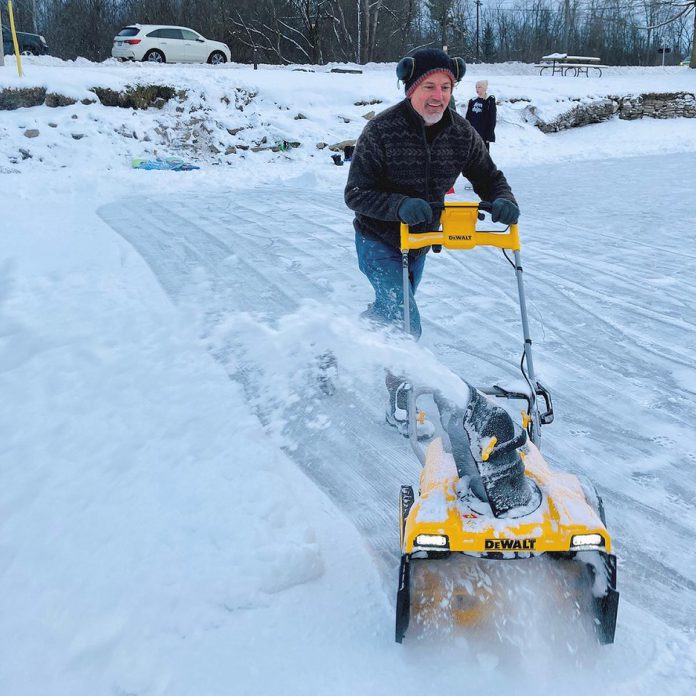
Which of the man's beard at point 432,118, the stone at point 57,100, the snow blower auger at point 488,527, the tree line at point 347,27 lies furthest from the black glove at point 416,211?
the tree line at point 347,27

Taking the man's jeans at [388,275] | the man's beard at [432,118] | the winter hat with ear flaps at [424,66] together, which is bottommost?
the man's jeans at [388,275]

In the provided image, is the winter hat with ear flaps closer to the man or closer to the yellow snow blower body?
the man

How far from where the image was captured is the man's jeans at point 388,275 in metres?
3.38

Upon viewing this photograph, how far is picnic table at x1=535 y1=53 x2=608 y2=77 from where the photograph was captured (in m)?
27.2

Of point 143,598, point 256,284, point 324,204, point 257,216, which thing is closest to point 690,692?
point 143,598

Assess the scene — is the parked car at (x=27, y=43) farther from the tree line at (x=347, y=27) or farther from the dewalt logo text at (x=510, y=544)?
the dewalt logo text at (x=510, y=544)

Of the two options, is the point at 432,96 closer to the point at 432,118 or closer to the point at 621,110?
the point at 432,118

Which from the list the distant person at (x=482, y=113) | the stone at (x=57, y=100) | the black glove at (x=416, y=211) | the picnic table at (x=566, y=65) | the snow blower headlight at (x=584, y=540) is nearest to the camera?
the snow blower headlight at (x=584, y=540)

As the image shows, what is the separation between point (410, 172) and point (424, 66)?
455 millimetres

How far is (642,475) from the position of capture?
10.3 ft

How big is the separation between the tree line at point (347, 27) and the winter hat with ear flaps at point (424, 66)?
3115cm

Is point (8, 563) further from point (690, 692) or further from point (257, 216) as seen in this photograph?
point (257, 216)

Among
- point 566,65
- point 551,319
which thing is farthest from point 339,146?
point 566,65

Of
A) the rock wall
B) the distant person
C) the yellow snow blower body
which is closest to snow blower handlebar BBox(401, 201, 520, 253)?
the yellow snow blower body
